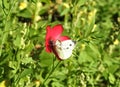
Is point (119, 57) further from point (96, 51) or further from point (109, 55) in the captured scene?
point (96, 51)

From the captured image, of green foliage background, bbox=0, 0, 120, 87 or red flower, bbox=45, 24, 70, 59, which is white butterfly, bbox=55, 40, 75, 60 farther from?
green foliage background, bbox=0, 0, 120, 87

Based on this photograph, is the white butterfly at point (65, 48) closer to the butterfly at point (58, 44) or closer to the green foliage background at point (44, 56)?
the butterfly at point (58, 44)

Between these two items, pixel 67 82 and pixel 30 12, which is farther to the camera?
pixel 30 12

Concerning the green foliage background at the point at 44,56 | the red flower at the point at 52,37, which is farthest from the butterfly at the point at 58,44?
the green foliage background at the point at 44,56

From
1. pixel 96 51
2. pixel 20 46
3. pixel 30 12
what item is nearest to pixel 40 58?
pixel 20 46

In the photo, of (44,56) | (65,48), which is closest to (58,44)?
(65,48)

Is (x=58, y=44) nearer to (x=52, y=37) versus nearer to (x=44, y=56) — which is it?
(x=52, y=37)

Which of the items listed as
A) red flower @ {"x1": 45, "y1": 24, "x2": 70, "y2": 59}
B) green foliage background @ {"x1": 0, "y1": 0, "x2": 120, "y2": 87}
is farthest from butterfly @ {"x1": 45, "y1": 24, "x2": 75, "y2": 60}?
green foliage background @ {"x1": 0, "y1": 0, "x2": 120, "y2": 87}

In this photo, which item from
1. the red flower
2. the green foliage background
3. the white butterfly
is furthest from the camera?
the green foliage background

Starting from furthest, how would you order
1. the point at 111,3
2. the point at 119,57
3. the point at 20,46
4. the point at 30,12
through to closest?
the point at 111,3 < the point at 119,57 < the point at 30,12 < the point at 20,46
